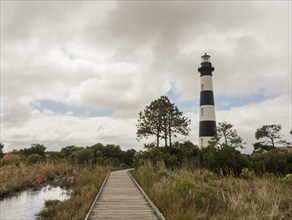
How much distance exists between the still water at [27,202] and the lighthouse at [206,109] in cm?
2273

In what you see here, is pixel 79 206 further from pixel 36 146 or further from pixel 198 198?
pixel 36 146

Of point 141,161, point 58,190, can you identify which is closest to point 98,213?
point 58,190

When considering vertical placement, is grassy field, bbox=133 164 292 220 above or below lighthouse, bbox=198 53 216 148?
below

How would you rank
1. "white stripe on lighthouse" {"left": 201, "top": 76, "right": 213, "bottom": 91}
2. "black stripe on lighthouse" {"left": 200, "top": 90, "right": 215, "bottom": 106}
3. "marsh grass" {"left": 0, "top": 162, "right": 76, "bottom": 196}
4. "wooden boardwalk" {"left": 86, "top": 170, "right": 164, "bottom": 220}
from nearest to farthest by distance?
"wooden boardwalk" {"left": 86, "top": 170, "right": 164, "bottom": 220}
"marsh grass" {"left": 0, "top": 162, "right": 76, "bottom": 196}
"black stripe on lighthouse" {"left": 200, "top": 90, "right": 215, "bottom": 106}
"white stripe on lighthouse" {"left": 201, "top": 76, "right": 213, "bottom": 91}

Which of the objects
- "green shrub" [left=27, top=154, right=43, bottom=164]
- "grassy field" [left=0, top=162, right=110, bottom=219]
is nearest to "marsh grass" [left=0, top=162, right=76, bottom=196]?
"grassy field" [left=0, top=162, right=110, bottom=219]

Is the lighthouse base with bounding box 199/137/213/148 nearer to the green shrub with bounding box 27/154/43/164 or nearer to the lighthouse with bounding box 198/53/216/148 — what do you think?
the lighthouse with bounding box 198/53/216/148

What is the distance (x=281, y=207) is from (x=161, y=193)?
4.17m

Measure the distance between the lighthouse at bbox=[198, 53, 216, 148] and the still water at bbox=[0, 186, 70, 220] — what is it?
2273 centimetres

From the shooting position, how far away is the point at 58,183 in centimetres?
2119

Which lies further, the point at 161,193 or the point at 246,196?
the point at 161,193

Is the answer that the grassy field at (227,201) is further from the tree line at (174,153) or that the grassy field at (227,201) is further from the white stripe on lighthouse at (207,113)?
the white stripe on lighthouse at (207,113)

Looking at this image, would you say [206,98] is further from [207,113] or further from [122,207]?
[122,207]

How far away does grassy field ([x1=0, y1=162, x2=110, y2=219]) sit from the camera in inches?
442

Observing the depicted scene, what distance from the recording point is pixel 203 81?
4069cm
